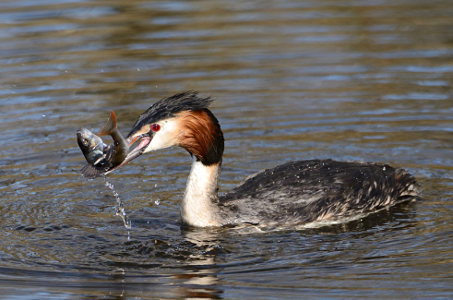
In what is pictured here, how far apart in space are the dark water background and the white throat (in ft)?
0.48

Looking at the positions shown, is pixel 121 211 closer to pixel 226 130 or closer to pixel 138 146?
pixel 138 146

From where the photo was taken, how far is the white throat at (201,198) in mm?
8406

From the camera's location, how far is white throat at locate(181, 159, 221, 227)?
8406mm

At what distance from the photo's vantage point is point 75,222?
8.55 m

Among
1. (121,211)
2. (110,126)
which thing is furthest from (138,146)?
(121,211)

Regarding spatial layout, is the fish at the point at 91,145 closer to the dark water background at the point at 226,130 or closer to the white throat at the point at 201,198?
the dark water background at the point at 226,130

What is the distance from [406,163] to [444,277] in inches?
130

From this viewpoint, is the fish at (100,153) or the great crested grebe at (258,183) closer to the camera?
the fish at (100,153)

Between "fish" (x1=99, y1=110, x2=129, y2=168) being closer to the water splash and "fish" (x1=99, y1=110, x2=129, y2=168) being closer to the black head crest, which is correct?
the black head crest

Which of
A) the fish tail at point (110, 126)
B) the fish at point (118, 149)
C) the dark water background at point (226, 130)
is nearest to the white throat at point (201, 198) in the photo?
the dark water background at point (226, 130)

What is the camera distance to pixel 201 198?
27.7ft

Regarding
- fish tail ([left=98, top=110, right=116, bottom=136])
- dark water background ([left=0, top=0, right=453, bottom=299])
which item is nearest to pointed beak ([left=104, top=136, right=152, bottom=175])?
fish tail ([left=98, top=110, right=116, bottom=136])

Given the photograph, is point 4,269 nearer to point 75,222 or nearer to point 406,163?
point 75,222

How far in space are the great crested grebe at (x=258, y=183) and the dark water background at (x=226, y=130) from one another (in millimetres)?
193
